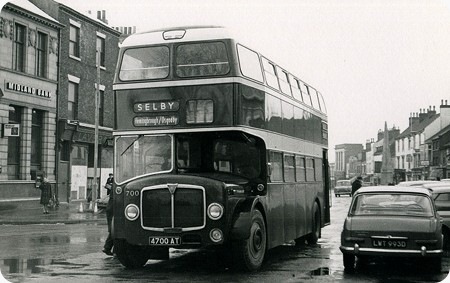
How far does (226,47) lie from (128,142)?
2364 millimetres

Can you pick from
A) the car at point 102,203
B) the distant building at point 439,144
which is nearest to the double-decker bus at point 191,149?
the car at point 102,203

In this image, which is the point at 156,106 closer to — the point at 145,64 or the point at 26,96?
the point at 145,64

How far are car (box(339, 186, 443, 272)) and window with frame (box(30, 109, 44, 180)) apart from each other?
20928 millimetres

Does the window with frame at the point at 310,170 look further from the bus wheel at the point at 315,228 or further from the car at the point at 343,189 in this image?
the car at the point at 343,189

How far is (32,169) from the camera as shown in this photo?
28.8 meters

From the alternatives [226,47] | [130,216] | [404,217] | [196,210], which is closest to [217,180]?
[196,210]

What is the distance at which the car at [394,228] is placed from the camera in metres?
10.0

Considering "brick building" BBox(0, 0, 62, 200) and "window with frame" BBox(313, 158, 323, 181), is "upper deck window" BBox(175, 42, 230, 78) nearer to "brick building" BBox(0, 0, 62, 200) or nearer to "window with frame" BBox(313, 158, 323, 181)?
"window with frame" BBox(313, 158, 323, 181)

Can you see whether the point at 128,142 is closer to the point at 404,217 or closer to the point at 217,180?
the point at 217,180

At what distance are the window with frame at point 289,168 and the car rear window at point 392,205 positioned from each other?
1983 millimetres

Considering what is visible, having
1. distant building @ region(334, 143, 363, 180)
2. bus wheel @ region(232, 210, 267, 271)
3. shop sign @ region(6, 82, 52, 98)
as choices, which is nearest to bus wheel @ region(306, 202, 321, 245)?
bus wheel @ region(232, 210, 267, 271)

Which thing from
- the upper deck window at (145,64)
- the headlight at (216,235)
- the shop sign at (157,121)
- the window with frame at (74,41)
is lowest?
the headlight at (216,235)

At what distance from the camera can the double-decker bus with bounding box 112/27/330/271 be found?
33.1ft

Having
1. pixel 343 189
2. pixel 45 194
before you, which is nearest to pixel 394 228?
pixel 45 194
